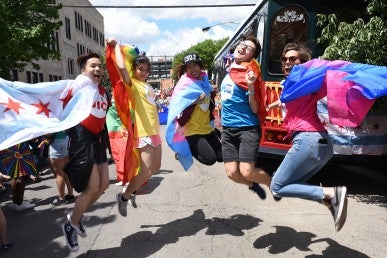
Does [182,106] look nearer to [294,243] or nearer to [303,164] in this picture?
[303,164]

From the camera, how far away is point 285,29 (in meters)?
6.85

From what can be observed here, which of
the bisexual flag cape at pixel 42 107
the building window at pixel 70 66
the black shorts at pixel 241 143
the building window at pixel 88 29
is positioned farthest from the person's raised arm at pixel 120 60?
the building window at pixel 88 29

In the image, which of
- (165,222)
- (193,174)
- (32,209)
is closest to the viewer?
(165,222)

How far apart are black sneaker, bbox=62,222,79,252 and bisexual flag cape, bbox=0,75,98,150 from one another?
0.96 m

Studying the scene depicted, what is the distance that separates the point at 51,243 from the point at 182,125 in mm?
2016

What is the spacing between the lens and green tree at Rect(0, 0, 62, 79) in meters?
12.1

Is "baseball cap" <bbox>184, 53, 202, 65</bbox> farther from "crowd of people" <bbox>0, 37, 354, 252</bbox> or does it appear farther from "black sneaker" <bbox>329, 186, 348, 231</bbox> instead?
"black sneaker" <bbox>329, 186, 348, 231</bbox>

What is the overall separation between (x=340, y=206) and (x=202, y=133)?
82.7 inches

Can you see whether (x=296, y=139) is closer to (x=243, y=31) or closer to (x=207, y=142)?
(x=207, y=142)

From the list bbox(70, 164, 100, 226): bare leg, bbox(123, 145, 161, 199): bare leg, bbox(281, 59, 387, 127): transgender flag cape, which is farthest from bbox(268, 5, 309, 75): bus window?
bbox(70, 164, 100, 226): bare leg

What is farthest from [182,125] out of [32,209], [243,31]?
[243,31]

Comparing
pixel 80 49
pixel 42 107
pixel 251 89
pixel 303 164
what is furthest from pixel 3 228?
pixel 80 49

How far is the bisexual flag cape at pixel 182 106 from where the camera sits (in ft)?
16.6

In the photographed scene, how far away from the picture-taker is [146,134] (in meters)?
4.62
